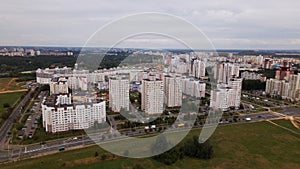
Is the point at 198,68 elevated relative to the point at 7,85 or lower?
elevated

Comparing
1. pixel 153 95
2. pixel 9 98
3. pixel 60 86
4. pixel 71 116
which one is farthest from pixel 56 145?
pixel 9 98

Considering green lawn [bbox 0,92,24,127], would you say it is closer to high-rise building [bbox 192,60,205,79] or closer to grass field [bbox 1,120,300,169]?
grass field [bbox 1,120,300,169]

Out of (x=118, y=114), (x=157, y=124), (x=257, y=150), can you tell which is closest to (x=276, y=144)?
(x=257, y=150)

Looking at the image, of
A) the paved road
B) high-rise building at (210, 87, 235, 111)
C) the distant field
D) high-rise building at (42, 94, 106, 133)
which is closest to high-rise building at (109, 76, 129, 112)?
high-rise building at (42, 94, 106, 133)

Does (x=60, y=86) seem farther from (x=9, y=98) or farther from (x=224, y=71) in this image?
(x=224, y=71)

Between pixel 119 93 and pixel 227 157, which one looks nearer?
pixel 227 157

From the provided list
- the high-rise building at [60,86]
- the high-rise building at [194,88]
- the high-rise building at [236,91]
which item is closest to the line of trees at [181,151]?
the high-rise building at [236,91]
